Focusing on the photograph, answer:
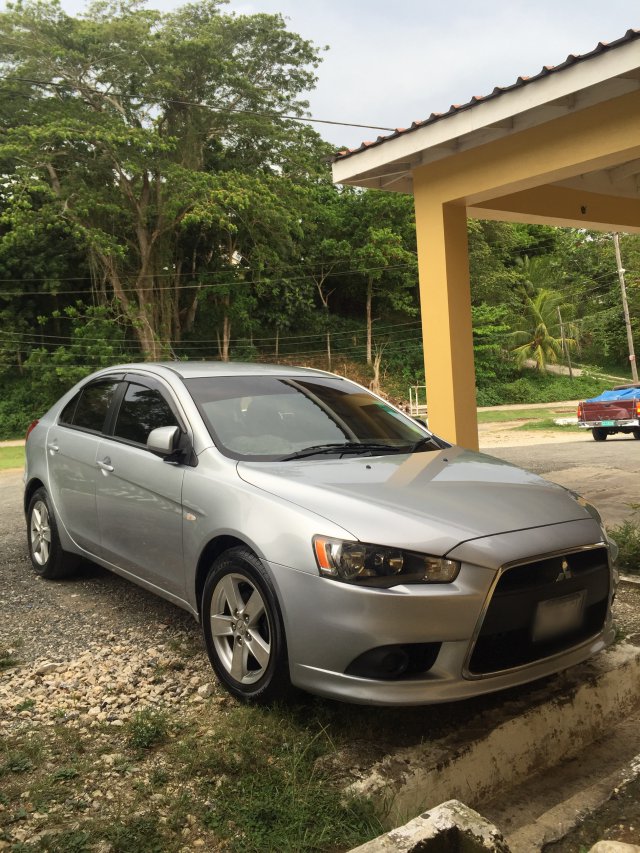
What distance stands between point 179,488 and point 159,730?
3.75 ft

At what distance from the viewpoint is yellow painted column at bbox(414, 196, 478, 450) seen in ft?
26.1

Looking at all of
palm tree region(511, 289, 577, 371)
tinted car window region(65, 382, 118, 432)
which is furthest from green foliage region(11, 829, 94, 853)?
palm tree region(511, 289, 577, 371)

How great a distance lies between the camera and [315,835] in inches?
95.1

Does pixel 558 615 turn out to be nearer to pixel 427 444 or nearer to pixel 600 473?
pixel 427 444

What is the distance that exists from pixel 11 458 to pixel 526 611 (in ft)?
77.4

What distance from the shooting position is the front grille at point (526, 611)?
2.82 metres

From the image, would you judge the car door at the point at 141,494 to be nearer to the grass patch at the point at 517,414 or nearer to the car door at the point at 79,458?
the car door at the point at 79,458

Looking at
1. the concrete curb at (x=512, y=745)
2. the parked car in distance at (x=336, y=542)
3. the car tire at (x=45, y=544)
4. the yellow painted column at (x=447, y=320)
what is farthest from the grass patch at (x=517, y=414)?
the concrete curb at (x=512, y=745)

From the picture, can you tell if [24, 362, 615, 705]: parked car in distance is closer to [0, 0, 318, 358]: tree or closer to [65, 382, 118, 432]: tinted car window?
[65, 382, 118, 432]: tinted car window

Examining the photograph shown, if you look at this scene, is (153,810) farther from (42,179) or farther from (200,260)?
(200,260)

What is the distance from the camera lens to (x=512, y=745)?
10.1 ft

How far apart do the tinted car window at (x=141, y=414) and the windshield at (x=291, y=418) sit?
21 cm

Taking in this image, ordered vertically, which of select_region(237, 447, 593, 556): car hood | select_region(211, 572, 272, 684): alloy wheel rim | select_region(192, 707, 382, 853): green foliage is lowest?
select_region(192, 707, 382, 853): green foliage

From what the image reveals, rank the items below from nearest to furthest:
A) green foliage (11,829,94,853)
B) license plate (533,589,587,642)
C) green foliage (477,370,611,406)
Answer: green foliage (11,829,94,853) < license plate (533,589,587,642) < green foliage (477,370,611,406)
